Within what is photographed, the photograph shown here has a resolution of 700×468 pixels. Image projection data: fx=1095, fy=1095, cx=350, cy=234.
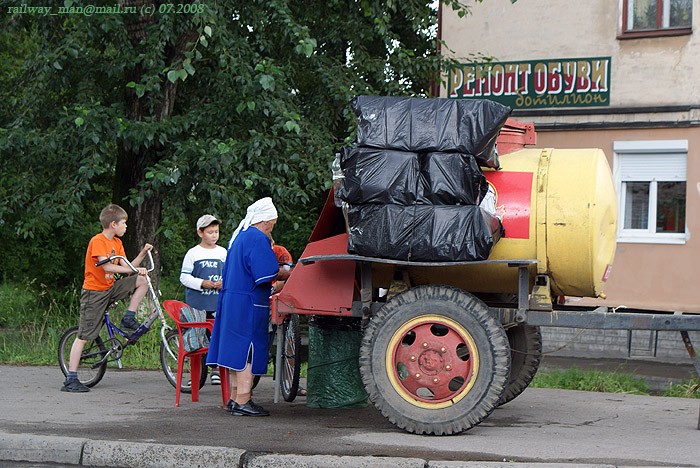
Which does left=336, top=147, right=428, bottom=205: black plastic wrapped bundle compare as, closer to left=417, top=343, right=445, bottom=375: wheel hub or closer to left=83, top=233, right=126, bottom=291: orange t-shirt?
left=417, top=343, right=445, bottom=375: wheel hub

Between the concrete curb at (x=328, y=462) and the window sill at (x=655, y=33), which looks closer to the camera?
the concrete curb at (x=328, y=462)

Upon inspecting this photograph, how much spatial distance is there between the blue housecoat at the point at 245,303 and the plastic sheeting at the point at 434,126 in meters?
1.26

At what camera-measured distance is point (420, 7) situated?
47.2 ft

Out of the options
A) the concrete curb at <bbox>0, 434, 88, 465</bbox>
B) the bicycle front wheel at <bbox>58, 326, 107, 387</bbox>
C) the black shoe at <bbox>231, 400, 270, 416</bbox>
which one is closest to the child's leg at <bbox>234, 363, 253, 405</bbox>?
the black shoe at <bbox>231, 400, 270, 416</bbox>

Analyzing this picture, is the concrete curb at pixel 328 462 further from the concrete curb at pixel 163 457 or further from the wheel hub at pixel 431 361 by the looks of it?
→ the wheel hub at pixel 431 361

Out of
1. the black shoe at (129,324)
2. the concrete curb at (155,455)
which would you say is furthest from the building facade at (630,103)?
the concrete curb at (155,455)

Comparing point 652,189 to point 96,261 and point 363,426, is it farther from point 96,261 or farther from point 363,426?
point 363,426

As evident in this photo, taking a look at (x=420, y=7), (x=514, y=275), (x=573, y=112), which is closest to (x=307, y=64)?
(x=420, y=7)

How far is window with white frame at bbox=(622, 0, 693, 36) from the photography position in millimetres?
16984

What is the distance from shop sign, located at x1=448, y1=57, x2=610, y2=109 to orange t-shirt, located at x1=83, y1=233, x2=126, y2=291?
27.6ft

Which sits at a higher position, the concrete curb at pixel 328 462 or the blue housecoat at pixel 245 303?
the blue housecoat at pixel 245 303

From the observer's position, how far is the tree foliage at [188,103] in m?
12.4

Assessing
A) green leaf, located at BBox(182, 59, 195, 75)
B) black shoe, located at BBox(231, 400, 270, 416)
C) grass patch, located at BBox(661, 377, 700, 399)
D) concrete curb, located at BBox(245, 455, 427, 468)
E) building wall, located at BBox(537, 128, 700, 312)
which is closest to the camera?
concrete curb, located at BBox(245, 455, 427, 468)

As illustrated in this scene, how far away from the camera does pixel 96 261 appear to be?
9875 mm
